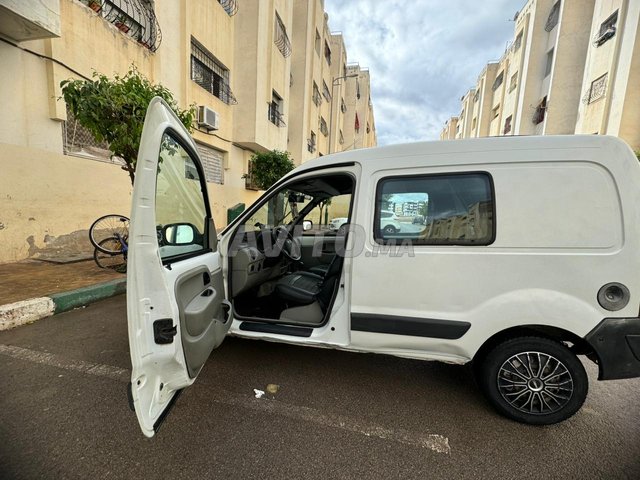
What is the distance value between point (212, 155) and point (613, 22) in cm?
1784

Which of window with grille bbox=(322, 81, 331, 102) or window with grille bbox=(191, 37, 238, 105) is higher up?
window with grille bbox=(322, 81, 331, 102)

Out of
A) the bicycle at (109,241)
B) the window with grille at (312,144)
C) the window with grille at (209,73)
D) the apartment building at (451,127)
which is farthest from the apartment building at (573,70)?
the apartment building at (451,127)

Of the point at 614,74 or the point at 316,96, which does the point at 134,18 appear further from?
the point at 614,74

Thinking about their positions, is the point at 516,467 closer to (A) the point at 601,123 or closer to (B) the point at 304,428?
(B) the point at 304,428

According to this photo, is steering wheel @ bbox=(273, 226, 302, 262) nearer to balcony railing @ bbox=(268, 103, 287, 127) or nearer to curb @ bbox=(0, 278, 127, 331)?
curb @ bbox=(0, 278, 127, 331)

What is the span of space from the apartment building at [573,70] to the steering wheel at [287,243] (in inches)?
606

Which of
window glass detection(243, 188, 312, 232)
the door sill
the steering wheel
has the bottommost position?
the door sill

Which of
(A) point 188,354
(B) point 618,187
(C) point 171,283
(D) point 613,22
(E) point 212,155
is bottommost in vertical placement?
(A) point 188,354

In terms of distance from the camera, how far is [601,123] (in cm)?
1282

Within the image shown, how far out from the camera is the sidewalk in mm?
A: 3260

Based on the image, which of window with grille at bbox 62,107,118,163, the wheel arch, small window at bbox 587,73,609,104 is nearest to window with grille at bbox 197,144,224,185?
window with grille at bbox 62,107,118,163

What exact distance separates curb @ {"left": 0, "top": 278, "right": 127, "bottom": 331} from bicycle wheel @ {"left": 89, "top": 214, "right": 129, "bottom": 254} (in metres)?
1.34

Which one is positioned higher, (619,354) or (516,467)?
(619,354)

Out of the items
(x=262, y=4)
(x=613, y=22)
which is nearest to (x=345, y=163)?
(x=262, y=4)
